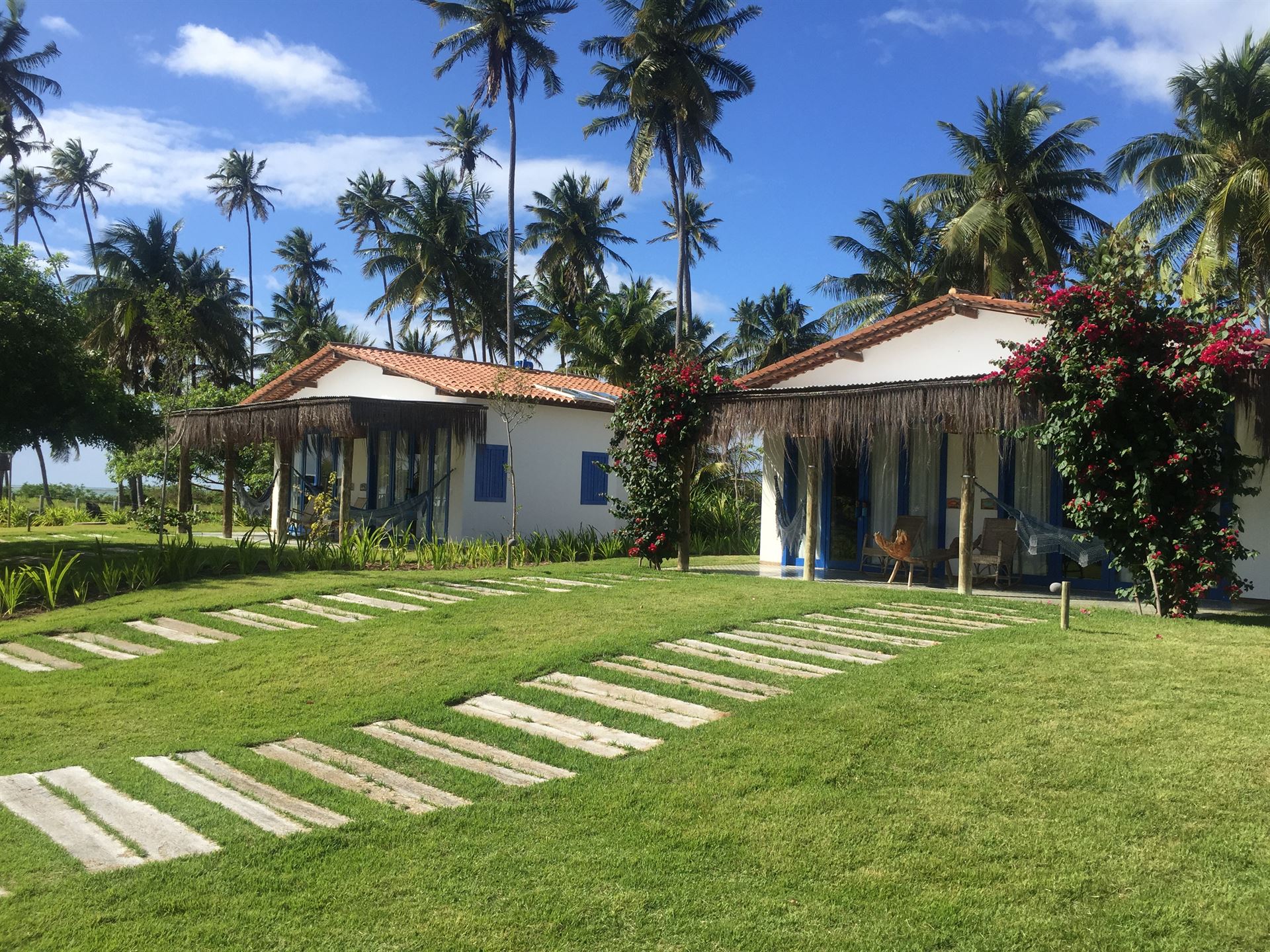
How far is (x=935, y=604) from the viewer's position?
10.0 m

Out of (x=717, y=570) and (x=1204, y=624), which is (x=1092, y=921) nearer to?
(x=1204, y=624)

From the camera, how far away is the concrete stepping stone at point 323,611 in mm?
9172

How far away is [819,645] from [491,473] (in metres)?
10.9

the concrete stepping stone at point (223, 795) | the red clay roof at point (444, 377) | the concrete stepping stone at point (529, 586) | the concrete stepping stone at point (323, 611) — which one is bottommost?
the concrete stepping stone at point (223, 795)

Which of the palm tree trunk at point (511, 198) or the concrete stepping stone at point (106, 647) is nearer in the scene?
the concrete stepping stone at point (106, 647)

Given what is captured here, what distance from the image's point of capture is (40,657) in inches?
309

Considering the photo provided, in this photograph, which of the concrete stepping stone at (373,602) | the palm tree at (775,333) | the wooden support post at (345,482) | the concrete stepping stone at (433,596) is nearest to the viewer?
the concrete stepping stone at (373,602)

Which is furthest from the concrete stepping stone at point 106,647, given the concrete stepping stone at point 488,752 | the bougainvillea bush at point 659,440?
the bougainvillea bush at point 659,440

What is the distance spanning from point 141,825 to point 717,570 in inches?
405

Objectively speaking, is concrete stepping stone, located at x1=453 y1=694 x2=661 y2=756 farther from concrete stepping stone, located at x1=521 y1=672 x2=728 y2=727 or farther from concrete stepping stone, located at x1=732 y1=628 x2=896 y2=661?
concrete stepping stone, located at x1=732 y1=628 x2=896 y2=661

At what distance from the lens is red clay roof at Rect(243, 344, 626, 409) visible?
18.0 metres

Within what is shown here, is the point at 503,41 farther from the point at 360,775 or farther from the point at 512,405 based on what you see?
the point at 360,775

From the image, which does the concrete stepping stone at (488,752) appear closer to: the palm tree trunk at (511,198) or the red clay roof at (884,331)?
the red clay roof at (884,331)

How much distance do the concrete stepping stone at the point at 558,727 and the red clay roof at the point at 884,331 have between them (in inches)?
353
